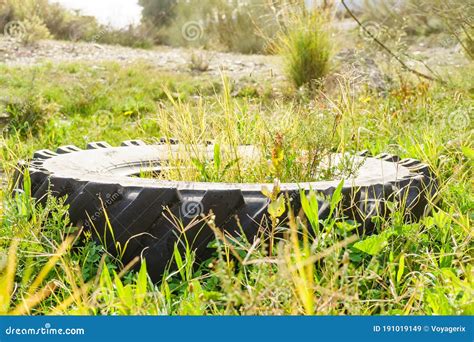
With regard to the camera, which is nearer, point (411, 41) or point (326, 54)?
point (326, 54)

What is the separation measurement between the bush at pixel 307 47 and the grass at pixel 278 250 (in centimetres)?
202

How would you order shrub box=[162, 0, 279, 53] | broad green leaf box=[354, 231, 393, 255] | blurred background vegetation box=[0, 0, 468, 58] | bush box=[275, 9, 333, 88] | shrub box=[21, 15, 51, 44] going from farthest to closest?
shrub box=[162, 0, 279, 53], blurred background vegetation box=[0, 0, 468, 58], shrub box=[21, 15, 51, 44], bush box=[275, 9, 333, 88], broad green leaf box=[354, 231, 393, 255]

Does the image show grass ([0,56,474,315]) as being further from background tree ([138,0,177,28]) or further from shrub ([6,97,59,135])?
background tree ([138,0,177,28])

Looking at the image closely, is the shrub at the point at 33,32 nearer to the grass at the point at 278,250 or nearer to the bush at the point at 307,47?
the bush at the point at 307,47

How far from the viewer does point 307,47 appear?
303 inches

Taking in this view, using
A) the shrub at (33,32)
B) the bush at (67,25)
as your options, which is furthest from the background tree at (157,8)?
the shrub at (33,32)

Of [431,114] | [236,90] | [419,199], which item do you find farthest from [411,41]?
[419,199]

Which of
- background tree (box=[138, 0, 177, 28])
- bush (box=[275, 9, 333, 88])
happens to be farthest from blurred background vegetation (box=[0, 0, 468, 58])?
bush (box=[275, 9, 333, 88])

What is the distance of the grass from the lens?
200cm

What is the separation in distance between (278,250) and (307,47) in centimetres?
598

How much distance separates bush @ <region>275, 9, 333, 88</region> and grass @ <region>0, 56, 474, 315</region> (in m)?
2.02

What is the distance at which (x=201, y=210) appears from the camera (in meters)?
2.65
